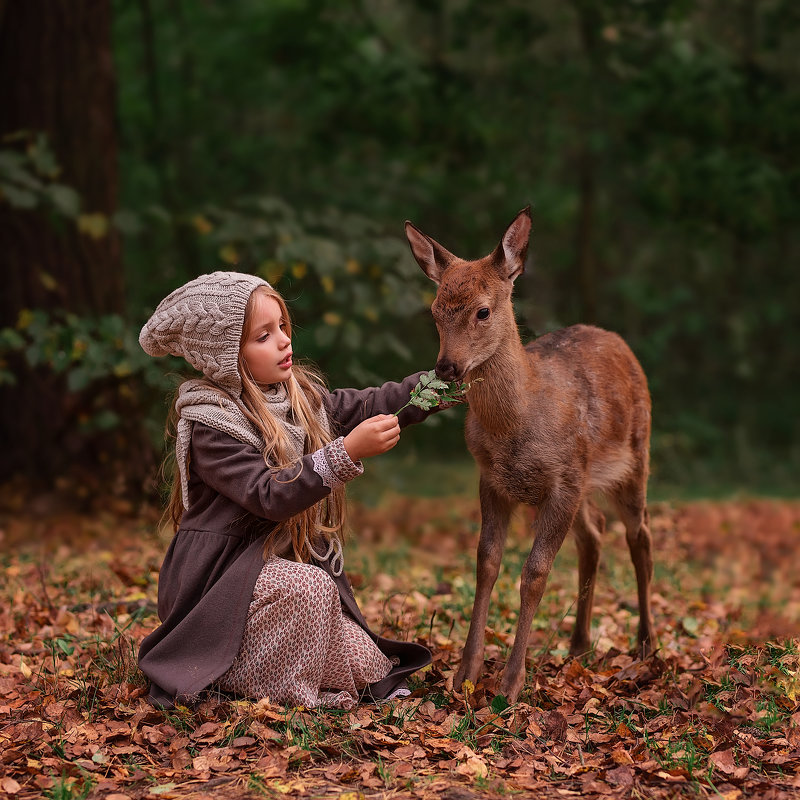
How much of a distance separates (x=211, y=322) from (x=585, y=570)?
8.21 feet

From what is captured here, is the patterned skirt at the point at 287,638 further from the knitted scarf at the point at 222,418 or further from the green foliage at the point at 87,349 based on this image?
the green foliage at the point at 87,349

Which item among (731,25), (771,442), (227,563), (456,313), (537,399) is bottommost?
(771,442)

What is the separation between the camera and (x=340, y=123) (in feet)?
43.0

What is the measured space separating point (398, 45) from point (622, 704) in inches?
427

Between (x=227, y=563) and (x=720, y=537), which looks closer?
(x=227, y=563)

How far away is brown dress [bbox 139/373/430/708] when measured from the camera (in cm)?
428

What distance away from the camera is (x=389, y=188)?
1505 centimetres

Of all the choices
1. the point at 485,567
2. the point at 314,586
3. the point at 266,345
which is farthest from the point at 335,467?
the point at 485,567

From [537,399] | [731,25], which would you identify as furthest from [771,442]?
[537,399]

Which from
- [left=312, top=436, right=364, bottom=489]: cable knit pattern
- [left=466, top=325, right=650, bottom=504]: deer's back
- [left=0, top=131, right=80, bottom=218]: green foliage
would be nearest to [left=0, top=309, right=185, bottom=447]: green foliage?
[left=0, top=131, right=80, bottom=218]: green foliage

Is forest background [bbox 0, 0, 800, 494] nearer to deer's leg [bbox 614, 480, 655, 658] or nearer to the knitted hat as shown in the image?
deer's leg [bbox 614, 480, 655, 658]

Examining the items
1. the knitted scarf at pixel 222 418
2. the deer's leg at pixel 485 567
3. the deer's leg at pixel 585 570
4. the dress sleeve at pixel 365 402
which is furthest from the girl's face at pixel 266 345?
the deer's leg at pixel 585 570

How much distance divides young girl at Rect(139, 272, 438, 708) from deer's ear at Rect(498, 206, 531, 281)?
3.16 feet

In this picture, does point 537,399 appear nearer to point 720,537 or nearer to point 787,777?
point 787,777
